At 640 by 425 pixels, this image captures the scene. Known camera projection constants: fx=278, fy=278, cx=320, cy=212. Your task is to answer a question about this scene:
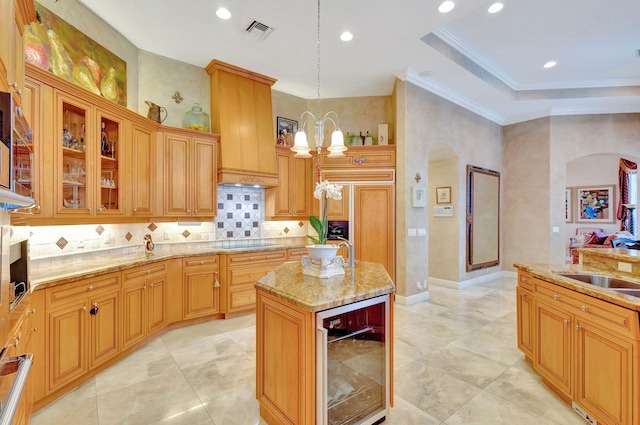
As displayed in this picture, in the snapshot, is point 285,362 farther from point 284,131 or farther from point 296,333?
point 284,131

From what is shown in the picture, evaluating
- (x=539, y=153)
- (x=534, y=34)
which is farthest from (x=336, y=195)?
(x=539, y=153)

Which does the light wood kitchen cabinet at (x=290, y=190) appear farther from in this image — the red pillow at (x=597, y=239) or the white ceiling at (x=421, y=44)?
the red pillow at (x=597, y=239)

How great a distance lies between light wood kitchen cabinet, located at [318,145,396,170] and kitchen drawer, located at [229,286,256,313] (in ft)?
7.44

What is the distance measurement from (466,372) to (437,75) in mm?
4016

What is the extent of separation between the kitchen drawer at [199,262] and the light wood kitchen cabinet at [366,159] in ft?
7.19

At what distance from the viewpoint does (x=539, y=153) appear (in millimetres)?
5828

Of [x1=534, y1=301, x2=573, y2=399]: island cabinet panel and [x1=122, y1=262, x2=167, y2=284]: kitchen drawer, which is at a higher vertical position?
[x1=122, y1=262, x2=167, y2=284]: kitchen drawer

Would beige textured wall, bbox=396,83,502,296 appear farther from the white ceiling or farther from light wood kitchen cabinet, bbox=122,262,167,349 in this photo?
light wood kitchen cabinet, bbox=122,262,167,349

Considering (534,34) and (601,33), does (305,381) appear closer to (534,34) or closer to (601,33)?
(534,34)

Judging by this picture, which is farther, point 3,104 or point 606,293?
point 606,293

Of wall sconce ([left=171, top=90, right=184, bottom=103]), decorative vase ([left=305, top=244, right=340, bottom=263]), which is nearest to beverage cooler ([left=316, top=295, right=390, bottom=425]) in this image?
decorative vase ([left=305, top=244, right=340, bottom=263])

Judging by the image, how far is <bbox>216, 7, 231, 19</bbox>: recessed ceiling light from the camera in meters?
2.95

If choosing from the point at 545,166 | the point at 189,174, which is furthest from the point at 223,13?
the point at 545,166

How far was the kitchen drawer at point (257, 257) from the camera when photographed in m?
3.76
